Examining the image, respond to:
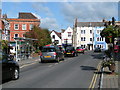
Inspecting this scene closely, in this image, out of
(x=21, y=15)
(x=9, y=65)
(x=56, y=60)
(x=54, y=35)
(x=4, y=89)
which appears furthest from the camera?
(x=54, y=35)

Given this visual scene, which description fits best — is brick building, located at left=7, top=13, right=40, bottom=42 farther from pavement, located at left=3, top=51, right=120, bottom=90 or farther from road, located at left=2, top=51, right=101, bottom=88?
pavement, located at left=3, top=51, right=120, bottom=90

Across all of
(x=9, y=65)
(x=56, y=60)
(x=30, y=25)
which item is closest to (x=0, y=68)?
(x=9, y=65)

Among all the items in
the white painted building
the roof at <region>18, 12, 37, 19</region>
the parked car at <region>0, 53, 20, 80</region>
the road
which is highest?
the roof at <region>18, 12, 37, 19</region>

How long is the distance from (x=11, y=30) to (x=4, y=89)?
178ft

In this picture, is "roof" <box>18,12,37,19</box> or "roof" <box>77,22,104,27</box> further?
"roof" <box>77,22,104,27</box>

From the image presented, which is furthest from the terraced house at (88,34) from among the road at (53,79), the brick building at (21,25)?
the road at (53,79)

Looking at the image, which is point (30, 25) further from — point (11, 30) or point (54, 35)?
point (54, 35)

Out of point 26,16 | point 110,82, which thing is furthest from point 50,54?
point 26,16

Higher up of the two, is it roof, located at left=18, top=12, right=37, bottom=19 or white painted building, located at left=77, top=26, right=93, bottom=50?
roof, located at left=18, top=12, right=37, bottom=19

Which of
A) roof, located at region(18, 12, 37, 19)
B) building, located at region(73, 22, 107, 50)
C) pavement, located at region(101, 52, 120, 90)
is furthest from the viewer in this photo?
building, located at region(73, 22, 107, 50)

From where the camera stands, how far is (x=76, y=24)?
9688 centimetres

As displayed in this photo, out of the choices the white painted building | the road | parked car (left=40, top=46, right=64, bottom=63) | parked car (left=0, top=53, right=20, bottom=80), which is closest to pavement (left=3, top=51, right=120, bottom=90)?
the road

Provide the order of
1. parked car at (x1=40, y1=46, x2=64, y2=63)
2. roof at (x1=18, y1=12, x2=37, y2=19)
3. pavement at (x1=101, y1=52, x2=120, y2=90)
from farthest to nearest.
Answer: roof at (x1=18, y1=12, x2=37, y2=19), parked car at (x1=40, y1=46, x2=64, y2=63), pavement at (x1=101, y1=52, x2=120, y2=90)

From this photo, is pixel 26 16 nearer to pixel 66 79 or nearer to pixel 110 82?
pixel 66 79
